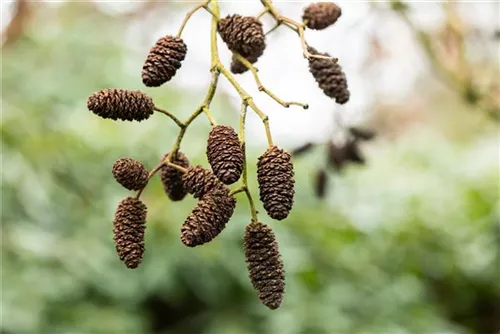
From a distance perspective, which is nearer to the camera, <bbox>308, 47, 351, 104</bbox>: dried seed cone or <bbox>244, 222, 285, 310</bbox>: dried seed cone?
<bbox>244, 222, 285, 310</bbox>: dried seed cone

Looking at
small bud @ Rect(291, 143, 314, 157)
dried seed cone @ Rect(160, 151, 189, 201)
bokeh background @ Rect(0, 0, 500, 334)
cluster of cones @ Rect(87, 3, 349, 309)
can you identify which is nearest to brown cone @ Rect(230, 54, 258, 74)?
cluster of cones @ Rect(87, 3, 349, 309)

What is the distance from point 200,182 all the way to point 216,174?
0.07m

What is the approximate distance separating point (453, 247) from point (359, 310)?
2.65ft

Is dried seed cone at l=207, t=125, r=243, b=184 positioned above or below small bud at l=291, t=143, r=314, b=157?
below

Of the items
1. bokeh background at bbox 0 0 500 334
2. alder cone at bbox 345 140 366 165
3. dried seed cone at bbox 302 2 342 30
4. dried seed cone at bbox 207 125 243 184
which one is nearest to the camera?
dried seed cone at bbox 207 125 243 184

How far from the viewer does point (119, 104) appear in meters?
0.76

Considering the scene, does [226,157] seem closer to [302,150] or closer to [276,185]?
[276,185]

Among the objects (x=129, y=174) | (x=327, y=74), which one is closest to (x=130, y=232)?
(x=129, y=174)

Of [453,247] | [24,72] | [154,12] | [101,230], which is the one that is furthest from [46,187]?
[154,12]

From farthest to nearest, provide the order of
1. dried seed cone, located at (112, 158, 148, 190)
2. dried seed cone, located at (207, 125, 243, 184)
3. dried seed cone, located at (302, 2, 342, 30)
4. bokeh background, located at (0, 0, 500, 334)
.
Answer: bokeh background, located at (0, 0, 500, 334) → dried seed cone, located at (302, 2, 342, 30) → dried seed cone, located at (112, 158, 148, 190) → dried seed cone, located at (207, 125, 243, 184)

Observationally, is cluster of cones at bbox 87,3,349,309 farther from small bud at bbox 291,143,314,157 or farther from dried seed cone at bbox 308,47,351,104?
small bud at bbox 291,143,314,157

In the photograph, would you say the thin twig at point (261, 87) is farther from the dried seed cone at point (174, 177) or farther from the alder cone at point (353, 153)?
the alder cone at point (353, 153)

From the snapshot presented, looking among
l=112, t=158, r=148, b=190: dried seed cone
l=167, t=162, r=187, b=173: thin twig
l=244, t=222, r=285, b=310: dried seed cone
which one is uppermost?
l=167, t=162, r=187, b=173: thin twig

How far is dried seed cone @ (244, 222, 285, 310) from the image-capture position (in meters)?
0.78
